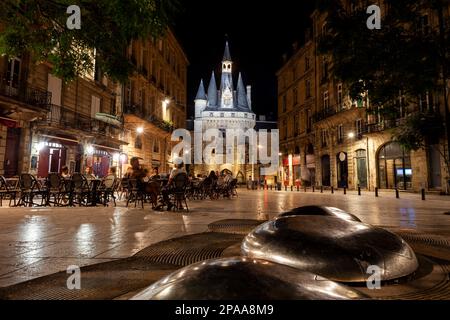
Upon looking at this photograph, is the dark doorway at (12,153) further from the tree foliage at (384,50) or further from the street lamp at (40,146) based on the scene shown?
the tree foliage at (384,50)

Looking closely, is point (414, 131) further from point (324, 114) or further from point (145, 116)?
point (145, 116)

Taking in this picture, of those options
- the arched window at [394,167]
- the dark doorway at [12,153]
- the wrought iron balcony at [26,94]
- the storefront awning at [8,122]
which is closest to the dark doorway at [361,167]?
the arched window at [394,167]

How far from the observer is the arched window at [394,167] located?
2139 cm

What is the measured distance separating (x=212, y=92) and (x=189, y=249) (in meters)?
81.5

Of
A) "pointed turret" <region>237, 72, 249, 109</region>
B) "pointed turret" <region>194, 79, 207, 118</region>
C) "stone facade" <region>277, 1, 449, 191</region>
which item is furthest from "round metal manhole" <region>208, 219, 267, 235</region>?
"pointed turret" <region>237, 72, 249, 109</region>

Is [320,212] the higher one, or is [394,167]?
[394,167]

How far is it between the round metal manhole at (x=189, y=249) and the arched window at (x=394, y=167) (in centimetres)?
2072

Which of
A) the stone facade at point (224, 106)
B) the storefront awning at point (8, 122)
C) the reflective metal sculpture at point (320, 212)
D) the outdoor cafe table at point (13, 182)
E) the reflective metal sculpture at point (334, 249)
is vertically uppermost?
Answer: the stone facade at point (224, 106)

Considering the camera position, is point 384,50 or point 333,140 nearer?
point 384,50

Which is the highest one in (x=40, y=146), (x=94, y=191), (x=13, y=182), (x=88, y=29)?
(x=88, y=29)

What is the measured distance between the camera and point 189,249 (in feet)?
12.5

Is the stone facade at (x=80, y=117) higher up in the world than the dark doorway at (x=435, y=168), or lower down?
higher up

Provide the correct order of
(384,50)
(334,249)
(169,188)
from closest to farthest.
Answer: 1. (334,249)
2. (384,50)
3. (169,188)

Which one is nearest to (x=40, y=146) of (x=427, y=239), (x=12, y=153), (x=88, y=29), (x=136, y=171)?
(x=12, y=153)
